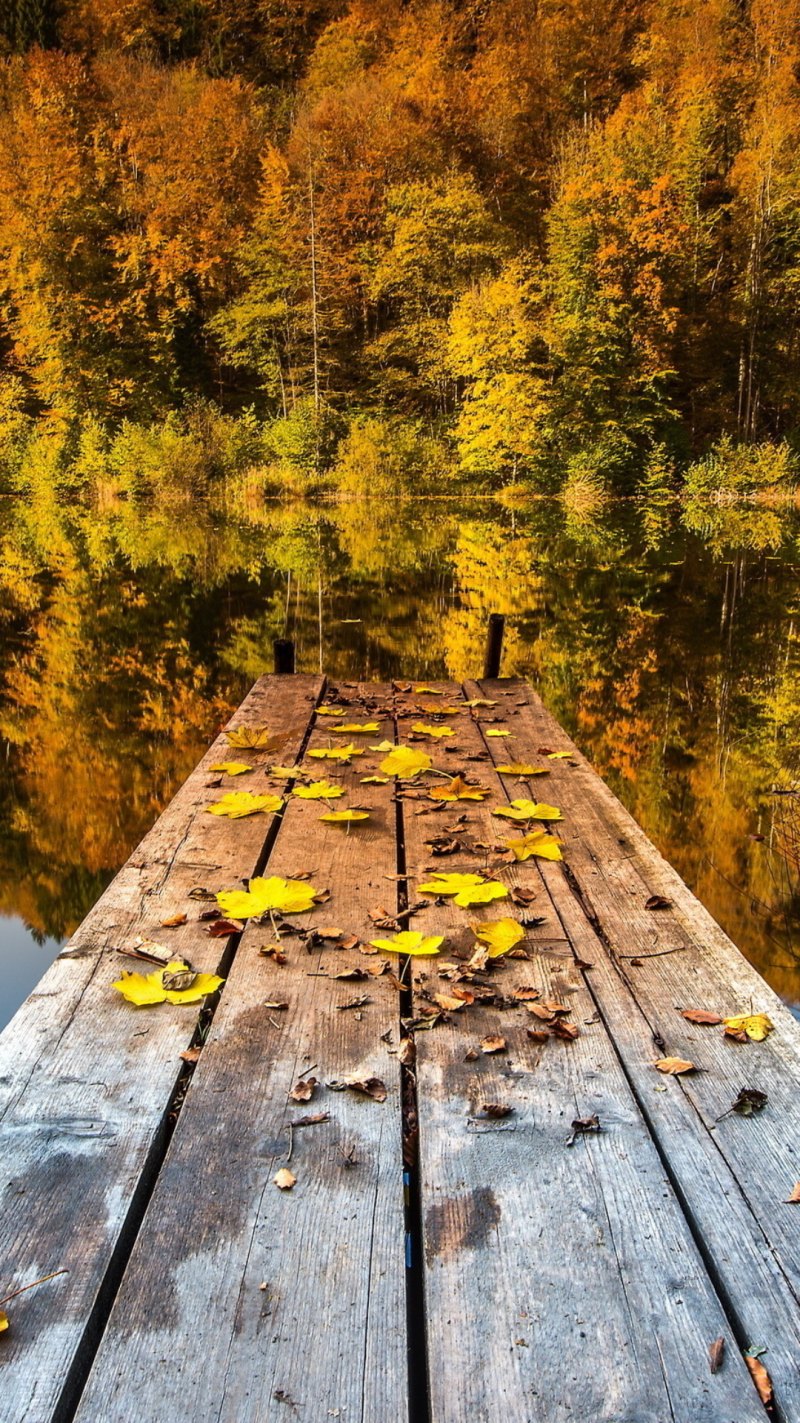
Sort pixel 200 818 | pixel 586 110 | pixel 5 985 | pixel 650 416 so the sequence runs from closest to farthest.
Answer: pixel 200 818, pixel 5 985, pixel 650 416, pixel 586 110

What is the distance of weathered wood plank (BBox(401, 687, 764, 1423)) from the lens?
1.18 metres

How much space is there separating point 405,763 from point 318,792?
45 centimetres

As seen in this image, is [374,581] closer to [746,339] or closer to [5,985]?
[5,985]

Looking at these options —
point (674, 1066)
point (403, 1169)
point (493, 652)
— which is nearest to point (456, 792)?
point (674, 1066)

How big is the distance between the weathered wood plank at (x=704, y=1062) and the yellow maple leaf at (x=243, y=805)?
0.95 metres

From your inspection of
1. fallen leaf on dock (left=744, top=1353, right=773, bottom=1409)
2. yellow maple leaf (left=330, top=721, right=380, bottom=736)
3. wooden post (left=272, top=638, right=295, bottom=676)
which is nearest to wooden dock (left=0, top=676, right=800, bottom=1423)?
fallen leaf on dock (left=744, top=1353, right=773, bottom=1409)

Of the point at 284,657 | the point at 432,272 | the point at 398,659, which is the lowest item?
the point at 398,659

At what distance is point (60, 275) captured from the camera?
91.0ft

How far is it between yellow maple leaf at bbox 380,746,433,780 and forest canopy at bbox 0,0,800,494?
2172 cm

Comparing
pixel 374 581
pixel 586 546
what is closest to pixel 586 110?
pixel 586 546

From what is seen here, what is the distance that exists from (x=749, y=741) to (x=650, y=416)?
761 inches

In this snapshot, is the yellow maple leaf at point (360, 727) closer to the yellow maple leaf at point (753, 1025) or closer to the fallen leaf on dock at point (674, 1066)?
the yellow maple leaf at point (753, 1025)

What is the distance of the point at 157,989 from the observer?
2.07 metres

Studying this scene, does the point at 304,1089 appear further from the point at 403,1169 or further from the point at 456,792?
the point at 456,792
